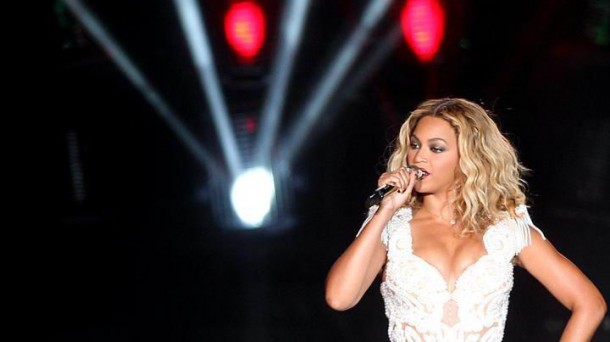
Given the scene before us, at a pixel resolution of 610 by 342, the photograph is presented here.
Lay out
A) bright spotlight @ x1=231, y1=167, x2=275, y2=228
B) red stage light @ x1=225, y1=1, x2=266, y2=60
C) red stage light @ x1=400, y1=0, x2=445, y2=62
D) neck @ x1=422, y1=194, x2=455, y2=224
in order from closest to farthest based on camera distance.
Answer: neck @ x1=422, y1=194, x2=455, y2=224 → red stage light @ x1=400, y1=0, x2=445, y2=62 → red stage light @ x1=225, y1=1, x2=266, y2=60 → bright spotlight @ x1=231, y1=167, x2=275, y2=228

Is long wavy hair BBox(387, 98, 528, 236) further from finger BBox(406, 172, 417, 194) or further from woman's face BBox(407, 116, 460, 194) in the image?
finger BBox(406, 172, 417, 194)

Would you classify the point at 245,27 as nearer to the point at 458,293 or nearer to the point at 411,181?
the point at 411,181

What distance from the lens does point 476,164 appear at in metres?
3.38

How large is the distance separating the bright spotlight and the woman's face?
6.63m

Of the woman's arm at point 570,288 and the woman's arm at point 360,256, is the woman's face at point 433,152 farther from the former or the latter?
the woman's arm at point 570,288

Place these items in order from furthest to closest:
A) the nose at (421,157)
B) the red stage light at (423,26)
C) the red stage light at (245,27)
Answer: the red stage light at (245,27) → the red stage light at (423,26) → the nose at (421,157)

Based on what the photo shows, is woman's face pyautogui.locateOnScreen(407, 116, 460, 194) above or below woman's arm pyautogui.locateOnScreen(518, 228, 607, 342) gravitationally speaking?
above

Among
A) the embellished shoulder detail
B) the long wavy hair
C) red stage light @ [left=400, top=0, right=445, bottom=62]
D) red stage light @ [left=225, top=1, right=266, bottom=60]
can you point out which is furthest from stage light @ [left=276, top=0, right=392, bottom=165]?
the embellished shoulder detail

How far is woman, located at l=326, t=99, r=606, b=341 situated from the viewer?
3.29 meters

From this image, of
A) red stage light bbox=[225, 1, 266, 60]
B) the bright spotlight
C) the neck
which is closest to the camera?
the neck

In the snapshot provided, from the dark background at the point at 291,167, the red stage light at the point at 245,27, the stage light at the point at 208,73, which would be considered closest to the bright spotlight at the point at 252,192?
the stage light at the point at 208,73

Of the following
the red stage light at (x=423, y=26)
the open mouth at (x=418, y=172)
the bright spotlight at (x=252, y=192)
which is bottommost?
the open mouth at (x=418, y=172)

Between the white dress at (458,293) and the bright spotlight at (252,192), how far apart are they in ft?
21.7

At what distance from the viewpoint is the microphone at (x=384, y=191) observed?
130 inches
